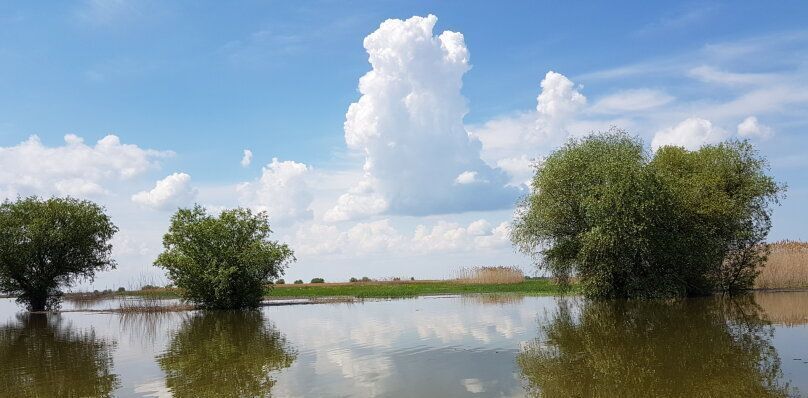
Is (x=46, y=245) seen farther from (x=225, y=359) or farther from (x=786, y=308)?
(x=786, y=308)

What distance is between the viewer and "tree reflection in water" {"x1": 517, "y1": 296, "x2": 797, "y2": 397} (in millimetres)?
14062

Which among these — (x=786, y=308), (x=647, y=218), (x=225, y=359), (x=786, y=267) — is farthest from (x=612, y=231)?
(x=225, y=359)

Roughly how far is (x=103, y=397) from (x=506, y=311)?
2585 centimetres

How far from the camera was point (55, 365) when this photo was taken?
2120 centimetres

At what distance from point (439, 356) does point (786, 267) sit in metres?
44.8

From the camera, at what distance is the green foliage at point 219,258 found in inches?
1835

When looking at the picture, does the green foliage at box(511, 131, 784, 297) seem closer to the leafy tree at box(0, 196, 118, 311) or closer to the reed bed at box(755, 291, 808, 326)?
the reed bed at box(755, 291, 808, 326)

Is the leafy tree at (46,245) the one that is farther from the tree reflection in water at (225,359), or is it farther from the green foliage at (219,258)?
the tree reflection in water at (225,359)

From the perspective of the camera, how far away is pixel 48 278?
188ft

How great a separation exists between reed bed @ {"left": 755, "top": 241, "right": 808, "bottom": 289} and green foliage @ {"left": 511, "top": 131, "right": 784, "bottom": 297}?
2.21 m

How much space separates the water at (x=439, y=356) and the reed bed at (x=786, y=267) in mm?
18704

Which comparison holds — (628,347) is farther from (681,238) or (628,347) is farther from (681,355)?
(681,238)

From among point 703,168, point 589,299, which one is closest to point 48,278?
point 589,299

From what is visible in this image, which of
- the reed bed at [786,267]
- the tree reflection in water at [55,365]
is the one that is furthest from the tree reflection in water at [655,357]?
the reed bed at [786,267]
